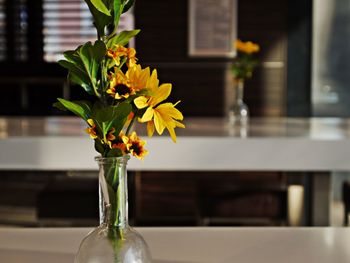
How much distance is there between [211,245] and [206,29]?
Result: 432 centimetres

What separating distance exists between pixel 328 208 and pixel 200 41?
273 cm

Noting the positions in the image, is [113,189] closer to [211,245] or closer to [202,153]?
[211,245]

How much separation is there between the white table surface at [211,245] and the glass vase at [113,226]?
20 centimetres

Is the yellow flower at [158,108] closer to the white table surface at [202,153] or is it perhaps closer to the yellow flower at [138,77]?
the yellow flower at [138,77]

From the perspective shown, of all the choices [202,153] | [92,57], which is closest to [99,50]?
[92,57]

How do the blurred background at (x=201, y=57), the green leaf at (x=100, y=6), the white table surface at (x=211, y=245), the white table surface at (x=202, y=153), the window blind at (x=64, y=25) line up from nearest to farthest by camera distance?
the green leaf at (x=100, y=6) → the white table surface at (x=211, y=245) → the white table surface at (x=202, y=153) → the blurred background at (x=201, y=57) → the window blind at (x=64, y=25)

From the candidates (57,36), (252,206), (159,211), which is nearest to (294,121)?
(252,206)

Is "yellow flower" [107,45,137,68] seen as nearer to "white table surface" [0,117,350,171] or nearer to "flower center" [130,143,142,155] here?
"flower center" [130,143,142,155]

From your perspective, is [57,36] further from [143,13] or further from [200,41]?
[200,41]

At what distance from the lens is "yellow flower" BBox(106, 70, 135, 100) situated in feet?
2.24

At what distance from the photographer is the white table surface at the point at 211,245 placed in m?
0.91

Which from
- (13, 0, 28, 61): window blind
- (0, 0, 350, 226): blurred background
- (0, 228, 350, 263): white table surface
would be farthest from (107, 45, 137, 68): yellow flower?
(13, 0, 28, 61): window blind

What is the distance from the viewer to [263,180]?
3055 millimetres

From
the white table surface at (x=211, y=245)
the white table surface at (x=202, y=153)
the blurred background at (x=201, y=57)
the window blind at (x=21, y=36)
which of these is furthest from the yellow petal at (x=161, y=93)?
the window blind at (x=21, y=36)
